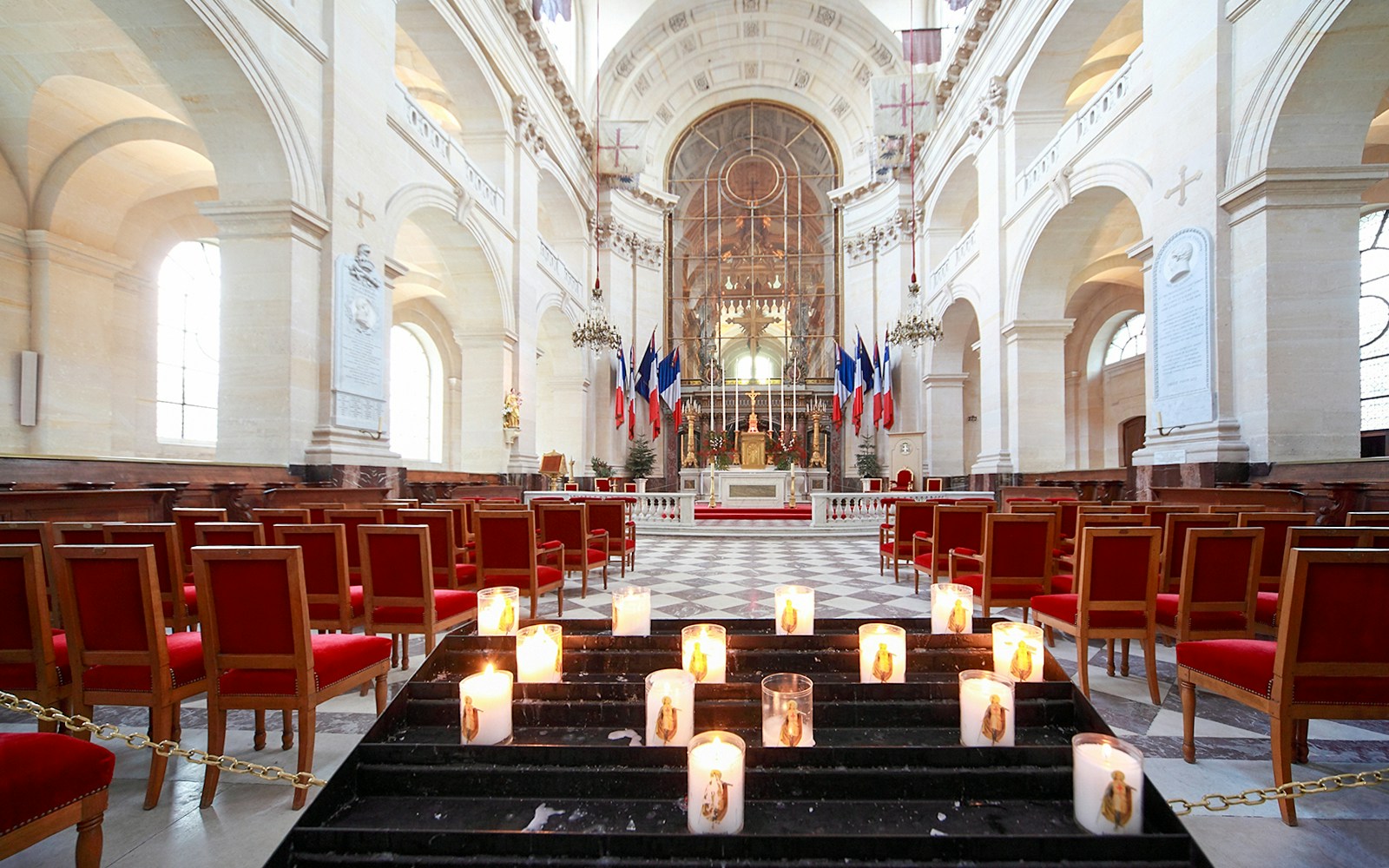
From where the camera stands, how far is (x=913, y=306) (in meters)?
13.6

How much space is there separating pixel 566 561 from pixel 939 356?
1290 centimetres

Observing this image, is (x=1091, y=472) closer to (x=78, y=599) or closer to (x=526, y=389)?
(x=526, y=389)

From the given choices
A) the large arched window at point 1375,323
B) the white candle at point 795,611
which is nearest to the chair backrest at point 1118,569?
the white candle at point 795,611

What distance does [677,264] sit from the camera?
2025 centimetres

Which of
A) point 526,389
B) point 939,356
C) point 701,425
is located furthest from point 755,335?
point 526,389

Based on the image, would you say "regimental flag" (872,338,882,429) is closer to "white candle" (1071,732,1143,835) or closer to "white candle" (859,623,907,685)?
"white candle" (859,623,907,685)

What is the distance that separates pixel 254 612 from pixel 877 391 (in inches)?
639

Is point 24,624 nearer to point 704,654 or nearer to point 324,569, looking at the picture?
point 324,569

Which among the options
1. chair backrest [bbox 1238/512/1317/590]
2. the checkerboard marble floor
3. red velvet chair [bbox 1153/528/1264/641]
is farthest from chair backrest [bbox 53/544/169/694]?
chair backrest [bbox 1238/512/1317/590]

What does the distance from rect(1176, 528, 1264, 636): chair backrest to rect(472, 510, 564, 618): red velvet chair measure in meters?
3.37

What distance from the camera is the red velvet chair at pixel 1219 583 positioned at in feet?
9.02

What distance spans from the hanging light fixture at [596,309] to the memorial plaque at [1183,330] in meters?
9.17

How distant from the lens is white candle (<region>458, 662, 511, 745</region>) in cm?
147

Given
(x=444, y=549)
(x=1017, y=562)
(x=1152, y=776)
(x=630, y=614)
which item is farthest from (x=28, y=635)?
(x=1017, y=562)
